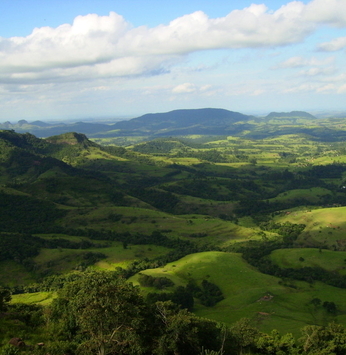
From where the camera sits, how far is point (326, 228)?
179625mm

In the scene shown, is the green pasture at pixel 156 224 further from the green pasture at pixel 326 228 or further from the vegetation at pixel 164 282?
the green pasture at pixel 326 228

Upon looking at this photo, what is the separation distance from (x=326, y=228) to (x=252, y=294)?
289ft

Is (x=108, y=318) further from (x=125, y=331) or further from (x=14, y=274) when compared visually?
(x=14, y=274)

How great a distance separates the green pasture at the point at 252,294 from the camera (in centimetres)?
9519

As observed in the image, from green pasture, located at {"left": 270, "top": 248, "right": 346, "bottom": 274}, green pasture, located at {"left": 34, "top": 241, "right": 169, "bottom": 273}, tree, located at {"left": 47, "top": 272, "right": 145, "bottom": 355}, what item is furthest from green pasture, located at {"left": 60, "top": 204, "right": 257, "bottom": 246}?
tree, located at {"left": 47, "top": 272, "right": 145, "bottom": 355}

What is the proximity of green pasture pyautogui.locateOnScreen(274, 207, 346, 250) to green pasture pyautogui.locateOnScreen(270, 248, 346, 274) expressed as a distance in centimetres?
2322

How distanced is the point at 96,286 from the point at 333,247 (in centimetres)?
15169

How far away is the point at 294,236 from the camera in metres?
178

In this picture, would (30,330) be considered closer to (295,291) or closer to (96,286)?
(96,286)

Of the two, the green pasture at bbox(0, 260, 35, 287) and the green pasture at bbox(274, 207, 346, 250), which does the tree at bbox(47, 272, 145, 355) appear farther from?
the green pasture at bbox(274, 207, 346, 250)

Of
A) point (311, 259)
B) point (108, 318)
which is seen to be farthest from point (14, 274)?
point (311, 259)

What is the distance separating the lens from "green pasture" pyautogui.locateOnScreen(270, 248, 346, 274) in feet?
443

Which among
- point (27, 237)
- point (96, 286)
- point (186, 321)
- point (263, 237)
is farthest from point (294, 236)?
point (96, 286)

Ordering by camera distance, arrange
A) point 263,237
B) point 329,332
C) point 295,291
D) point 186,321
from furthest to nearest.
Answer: point 263,237
point 295,291
point 329,332
point 186,321
